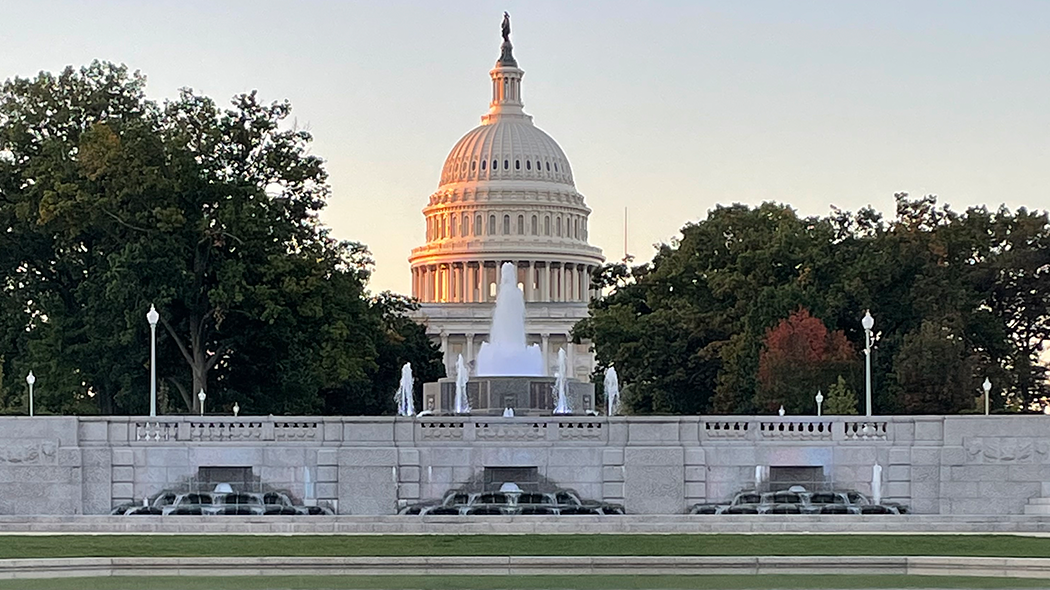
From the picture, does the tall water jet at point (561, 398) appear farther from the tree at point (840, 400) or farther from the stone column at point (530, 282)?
the stone column at point (530, 282)

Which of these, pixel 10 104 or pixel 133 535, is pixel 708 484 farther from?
pixel 10 104

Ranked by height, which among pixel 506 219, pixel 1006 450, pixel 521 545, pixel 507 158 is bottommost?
pixel 521 545

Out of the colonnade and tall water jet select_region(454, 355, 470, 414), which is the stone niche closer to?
tall water jet select_region(454, 355, 470, 414)

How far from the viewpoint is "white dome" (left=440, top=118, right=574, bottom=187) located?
7672 inches

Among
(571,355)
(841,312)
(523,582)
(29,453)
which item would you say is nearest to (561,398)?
(29,453)

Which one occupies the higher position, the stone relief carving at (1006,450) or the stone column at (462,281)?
the stone column at (462,281)

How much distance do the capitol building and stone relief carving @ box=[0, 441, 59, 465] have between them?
5595 inches

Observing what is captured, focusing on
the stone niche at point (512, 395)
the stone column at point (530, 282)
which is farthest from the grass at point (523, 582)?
the stone column at point (530, 282)

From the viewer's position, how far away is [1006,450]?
46531mm

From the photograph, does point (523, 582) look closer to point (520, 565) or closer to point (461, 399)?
point (520, 565)

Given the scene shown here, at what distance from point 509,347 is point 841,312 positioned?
1657 cm

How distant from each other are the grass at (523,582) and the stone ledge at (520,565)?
1.11 ft

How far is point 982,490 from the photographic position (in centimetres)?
4666

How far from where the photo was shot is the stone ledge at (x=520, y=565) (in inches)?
1224
